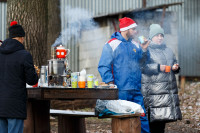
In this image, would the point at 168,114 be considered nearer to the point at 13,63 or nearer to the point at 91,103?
the point at 13,63

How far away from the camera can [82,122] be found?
22.4ft

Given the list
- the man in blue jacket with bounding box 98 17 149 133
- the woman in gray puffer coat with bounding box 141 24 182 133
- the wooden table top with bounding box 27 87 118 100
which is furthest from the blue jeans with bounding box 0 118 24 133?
the woman in gray puffer coat with bounding box 141 24 182 133

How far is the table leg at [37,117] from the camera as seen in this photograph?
5457 mm

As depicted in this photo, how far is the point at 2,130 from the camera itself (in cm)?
468

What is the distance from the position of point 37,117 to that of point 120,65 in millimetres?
1427

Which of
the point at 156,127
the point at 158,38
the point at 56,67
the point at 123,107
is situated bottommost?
the point at 156,127

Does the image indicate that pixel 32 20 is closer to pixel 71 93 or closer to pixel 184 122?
pixel 71 93

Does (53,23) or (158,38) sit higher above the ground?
(53,23)

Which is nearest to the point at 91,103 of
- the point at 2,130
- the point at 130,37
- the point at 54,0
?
the point at 54,0

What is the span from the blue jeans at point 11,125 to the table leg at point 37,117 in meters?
0.76

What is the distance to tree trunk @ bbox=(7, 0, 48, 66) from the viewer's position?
24.7 ft

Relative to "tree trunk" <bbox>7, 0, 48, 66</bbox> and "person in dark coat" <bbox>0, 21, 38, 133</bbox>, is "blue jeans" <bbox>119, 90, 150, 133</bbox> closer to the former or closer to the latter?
"person in dark coat" <bbox>0, 21, 38, 133</bbox>

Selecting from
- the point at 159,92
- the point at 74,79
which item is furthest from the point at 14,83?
the point at 159,92

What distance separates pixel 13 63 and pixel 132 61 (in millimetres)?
2001
